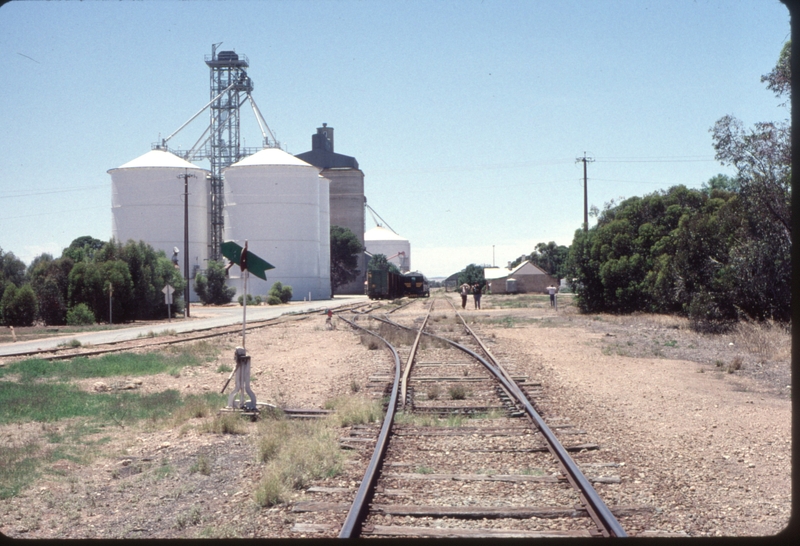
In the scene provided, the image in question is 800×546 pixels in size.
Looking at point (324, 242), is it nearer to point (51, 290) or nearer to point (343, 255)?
point (343, 255)

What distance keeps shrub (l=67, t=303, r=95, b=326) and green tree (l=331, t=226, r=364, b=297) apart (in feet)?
204

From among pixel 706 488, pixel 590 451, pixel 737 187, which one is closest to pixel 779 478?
pixel 706 488

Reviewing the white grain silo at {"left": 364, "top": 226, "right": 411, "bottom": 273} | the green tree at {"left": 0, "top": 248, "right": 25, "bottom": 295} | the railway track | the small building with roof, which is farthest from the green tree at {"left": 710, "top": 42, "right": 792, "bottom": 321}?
the white grain silo at {"left": 364, "top": 226, "right": 411, "bottom": 273}

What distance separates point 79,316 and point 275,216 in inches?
1409

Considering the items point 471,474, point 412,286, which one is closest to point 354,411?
point 471,474

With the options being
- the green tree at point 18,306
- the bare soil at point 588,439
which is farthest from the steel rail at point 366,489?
the green tree at point 18,306

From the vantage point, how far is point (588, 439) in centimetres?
861

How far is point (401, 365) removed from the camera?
15977mm

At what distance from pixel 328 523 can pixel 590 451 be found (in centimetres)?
351

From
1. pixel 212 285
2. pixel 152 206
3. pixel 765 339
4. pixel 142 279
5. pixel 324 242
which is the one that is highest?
pixel 152 206

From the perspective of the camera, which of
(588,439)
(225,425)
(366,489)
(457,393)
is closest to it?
(366,489)

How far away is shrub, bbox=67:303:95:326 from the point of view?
39.7 metres

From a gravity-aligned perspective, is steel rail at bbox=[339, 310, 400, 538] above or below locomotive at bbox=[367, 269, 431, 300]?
below

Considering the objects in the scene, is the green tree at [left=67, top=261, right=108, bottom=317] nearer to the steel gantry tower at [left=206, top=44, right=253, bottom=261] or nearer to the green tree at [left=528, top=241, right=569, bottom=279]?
the steel gantry tower at [left=206, top=44, right=253, bottom=261]
